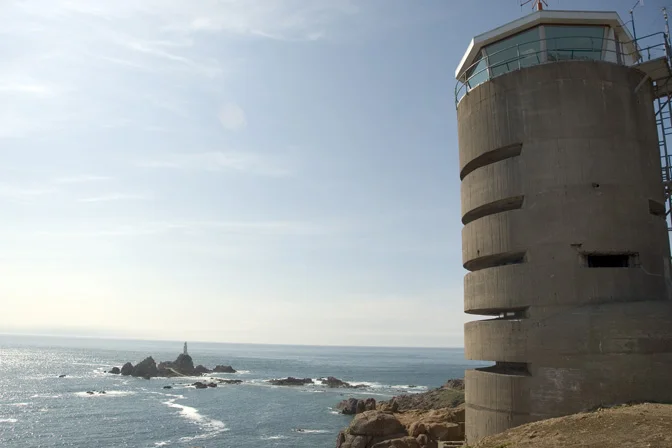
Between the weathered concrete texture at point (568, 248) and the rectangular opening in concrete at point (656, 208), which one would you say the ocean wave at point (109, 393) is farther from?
the rectangular opening in concrete at point (656, 208)

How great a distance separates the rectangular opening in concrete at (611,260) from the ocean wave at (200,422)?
39762mm

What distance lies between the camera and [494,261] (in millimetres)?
16578

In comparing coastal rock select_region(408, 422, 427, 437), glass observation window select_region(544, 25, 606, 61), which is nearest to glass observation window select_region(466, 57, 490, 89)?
glass observation window select_region(544, 25, 606, 61)

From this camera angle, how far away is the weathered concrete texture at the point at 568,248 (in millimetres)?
13586

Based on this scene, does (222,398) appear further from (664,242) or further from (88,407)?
(664,242)

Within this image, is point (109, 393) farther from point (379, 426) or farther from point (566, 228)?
point (566, 228)

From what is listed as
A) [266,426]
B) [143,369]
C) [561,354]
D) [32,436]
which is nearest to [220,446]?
[266,426]

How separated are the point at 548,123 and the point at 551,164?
132cm

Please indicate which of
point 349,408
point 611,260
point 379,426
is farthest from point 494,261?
point 349,408

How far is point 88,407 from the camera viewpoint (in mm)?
62844

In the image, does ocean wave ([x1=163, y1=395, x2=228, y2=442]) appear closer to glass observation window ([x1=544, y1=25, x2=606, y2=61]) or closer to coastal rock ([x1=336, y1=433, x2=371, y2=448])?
coastal rock ([x1=336, y1=433, x2=371, y2=448])

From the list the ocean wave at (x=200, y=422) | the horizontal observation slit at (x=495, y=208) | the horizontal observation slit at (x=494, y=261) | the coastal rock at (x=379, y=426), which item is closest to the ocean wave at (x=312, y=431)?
the ocean wave at (x=200, y=422)

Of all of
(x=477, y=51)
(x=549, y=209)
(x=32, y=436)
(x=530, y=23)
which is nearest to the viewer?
(x=549, y=209)

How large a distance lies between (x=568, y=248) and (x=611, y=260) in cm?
198
